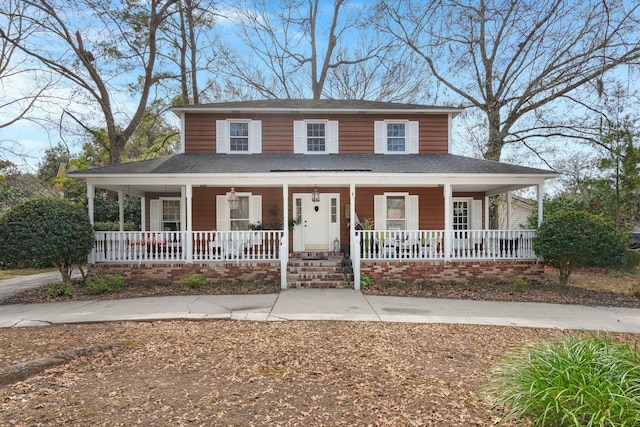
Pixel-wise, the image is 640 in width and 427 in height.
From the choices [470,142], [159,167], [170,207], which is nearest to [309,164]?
[159,167]

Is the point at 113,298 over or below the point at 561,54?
below

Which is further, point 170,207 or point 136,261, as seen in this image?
point 170,207

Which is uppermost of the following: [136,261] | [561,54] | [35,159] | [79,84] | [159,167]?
[561,54]

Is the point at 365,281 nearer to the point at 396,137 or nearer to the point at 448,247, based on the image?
the point at 448,247

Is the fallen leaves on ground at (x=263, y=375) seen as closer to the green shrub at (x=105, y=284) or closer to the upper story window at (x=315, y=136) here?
the green shrub at (x=105, y=284)

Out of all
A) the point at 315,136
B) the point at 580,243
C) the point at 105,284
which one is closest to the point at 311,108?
the point at 315,136

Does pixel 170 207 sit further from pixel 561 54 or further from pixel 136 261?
pixel 561 54

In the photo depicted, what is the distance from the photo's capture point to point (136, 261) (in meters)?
10.0

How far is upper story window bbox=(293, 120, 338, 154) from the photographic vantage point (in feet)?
42.6

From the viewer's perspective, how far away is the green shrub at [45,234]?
842cm

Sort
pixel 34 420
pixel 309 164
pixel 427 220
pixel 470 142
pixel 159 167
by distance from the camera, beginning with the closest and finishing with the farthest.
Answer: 1. pixel 34 420
2. pixel 159 167
3. pixel 309 164
4. pixel 427 220
5. pixel 470 142

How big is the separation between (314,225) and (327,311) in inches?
216

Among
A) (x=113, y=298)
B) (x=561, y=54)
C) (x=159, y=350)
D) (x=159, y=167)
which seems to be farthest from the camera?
(x=561, y=54)

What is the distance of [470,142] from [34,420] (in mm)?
20761
